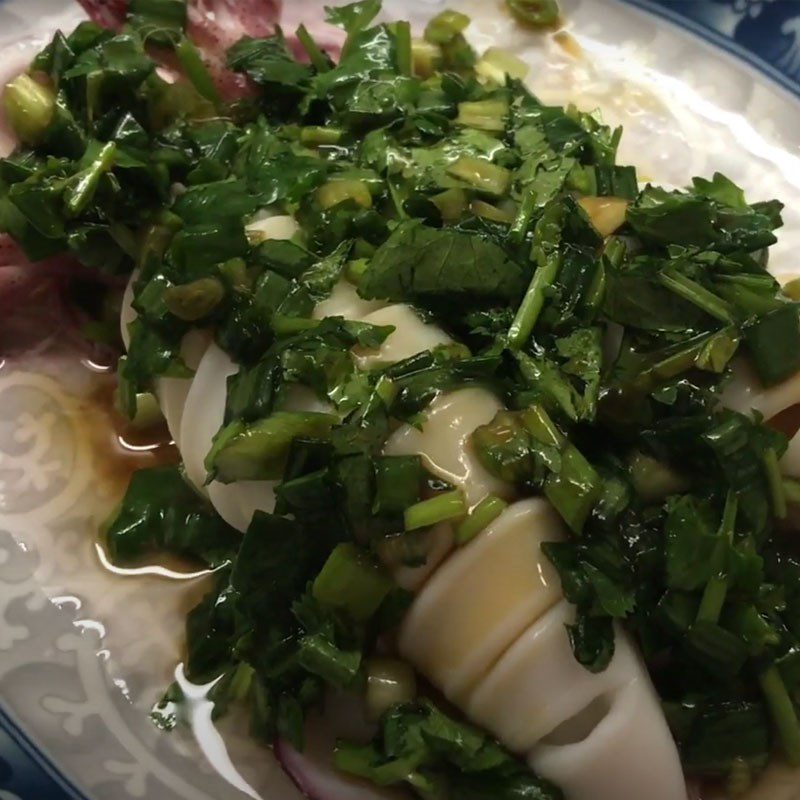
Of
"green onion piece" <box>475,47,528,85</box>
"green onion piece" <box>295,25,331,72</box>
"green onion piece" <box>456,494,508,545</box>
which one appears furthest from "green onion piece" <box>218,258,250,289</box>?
"green onion piece" <box>475,47,528,85</box>

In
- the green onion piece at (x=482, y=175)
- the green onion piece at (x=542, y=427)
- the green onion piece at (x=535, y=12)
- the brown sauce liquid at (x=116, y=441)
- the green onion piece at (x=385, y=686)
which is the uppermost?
the green onion piece at (x=535, y=12)

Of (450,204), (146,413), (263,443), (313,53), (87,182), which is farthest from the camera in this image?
(313,53)

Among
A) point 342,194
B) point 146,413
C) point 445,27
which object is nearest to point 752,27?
point 445,27

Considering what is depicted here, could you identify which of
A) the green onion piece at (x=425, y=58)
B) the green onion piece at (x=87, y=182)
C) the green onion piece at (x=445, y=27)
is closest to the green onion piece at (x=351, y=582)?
the green onion piece at (x=87, y=182)

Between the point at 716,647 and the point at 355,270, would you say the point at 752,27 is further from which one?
the point at 716,647

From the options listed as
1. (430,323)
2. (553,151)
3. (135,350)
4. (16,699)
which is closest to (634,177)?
(553,151)

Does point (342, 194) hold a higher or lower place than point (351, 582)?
higher

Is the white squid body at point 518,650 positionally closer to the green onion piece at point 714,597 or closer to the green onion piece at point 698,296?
the green onion piece at point 714,597
